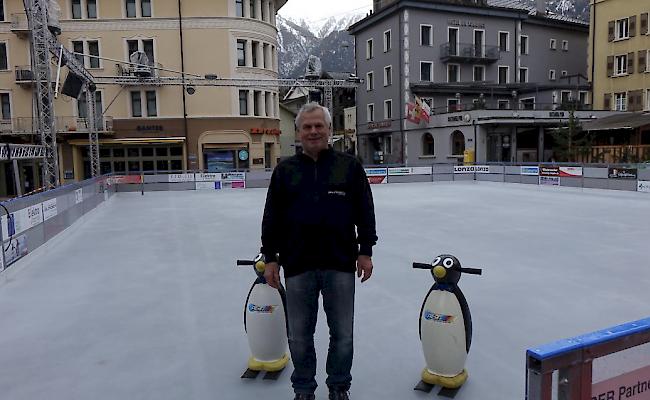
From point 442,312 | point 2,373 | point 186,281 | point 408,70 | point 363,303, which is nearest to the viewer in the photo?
point 442,312

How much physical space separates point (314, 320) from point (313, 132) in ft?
4.06

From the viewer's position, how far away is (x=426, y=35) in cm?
4000

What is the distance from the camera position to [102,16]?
1275 inches

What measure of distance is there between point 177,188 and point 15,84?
14.8 m

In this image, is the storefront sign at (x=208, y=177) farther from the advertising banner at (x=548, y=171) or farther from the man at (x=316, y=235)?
the man at (x=316, y=235)

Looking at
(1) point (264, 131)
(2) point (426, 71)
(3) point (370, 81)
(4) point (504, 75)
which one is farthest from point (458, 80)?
(1) point (264, 131)

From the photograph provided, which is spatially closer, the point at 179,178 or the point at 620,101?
the point at 179,178

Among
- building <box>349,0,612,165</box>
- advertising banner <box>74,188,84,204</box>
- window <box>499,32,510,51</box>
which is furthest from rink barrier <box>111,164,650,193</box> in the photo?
window <box>499,32,510,51</box>

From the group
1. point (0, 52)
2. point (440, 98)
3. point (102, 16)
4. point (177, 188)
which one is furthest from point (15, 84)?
point (440, 98)

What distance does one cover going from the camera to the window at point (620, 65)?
36719 mm

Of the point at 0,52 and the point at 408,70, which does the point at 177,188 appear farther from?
the point at 408,70

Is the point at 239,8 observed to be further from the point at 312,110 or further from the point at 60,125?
the point at 312,110

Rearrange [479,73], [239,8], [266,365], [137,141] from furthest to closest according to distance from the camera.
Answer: [479,73] → [239,8] → [137,141] → [266,365]

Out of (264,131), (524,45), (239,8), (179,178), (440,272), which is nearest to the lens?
(440,272)
